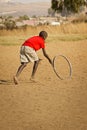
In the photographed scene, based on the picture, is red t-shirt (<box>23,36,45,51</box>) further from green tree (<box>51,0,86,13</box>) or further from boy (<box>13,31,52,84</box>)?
green tree (<box>51,0,86,13</box>)

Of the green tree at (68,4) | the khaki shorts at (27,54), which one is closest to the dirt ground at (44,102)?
the khaki shorts at (27,54)

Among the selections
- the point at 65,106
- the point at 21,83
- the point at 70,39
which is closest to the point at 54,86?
the point at 21,83

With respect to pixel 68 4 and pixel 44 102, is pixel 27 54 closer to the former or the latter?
pixel 44 102

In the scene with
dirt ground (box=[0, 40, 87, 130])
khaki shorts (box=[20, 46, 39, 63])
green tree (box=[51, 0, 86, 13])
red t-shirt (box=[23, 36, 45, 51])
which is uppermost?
red t-shirt (box=[23, 36, 45, 51])

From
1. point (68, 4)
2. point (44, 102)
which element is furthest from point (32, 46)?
point (68, 4)

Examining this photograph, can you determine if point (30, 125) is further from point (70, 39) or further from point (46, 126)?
point (70, 39)

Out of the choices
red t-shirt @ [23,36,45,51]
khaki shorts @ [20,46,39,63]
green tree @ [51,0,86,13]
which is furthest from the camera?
green tree @ [51,0,86,13]

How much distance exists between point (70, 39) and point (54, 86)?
53.1ft

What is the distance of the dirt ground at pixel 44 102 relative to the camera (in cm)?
740

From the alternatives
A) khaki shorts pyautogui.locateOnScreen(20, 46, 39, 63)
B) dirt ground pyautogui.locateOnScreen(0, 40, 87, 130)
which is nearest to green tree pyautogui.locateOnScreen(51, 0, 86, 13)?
dirt ground pyautogui.locateOnScreen(0, 40, 87, 130)

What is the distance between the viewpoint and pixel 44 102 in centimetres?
896

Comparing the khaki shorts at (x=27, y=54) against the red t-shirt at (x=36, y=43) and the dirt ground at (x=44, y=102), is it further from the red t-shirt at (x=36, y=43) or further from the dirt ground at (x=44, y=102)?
the dirt ground at (x=44, y=102)

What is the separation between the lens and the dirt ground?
7.40 meters

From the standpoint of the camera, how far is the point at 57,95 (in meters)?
9.63
